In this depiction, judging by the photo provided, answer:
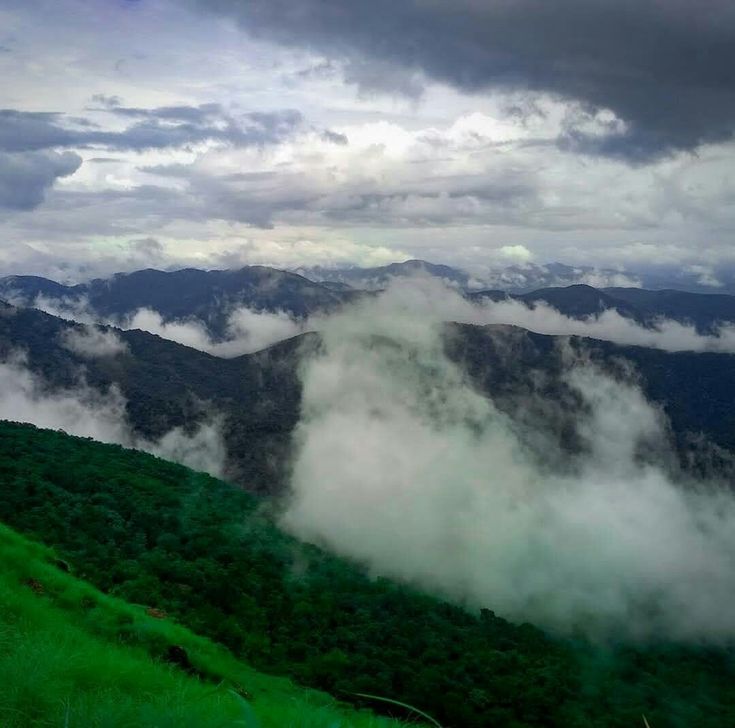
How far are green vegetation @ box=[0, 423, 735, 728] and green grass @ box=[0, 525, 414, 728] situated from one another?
43.8 ft

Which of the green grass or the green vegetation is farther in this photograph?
the green vegetation

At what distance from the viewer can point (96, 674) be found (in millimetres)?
12375

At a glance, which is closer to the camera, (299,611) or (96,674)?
(96,674)

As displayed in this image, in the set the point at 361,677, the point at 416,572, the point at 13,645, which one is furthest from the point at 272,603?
the point at 416,572

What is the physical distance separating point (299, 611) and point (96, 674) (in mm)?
68309

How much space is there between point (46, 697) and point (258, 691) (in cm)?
1790

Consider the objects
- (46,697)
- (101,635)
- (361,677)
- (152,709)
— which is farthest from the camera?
(361,677)

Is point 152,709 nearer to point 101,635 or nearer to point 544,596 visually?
point 101,635

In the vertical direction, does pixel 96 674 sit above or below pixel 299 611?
above

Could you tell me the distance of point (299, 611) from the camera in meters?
76.7

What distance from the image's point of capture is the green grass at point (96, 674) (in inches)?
359

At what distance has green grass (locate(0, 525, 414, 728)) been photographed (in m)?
9.12

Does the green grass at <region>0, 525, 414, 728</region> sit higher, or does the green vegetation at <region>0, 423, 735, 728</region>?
the green grass at <region>0, 525, 414, 728</region>

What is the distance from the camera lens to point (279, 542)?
10706 centimetres
